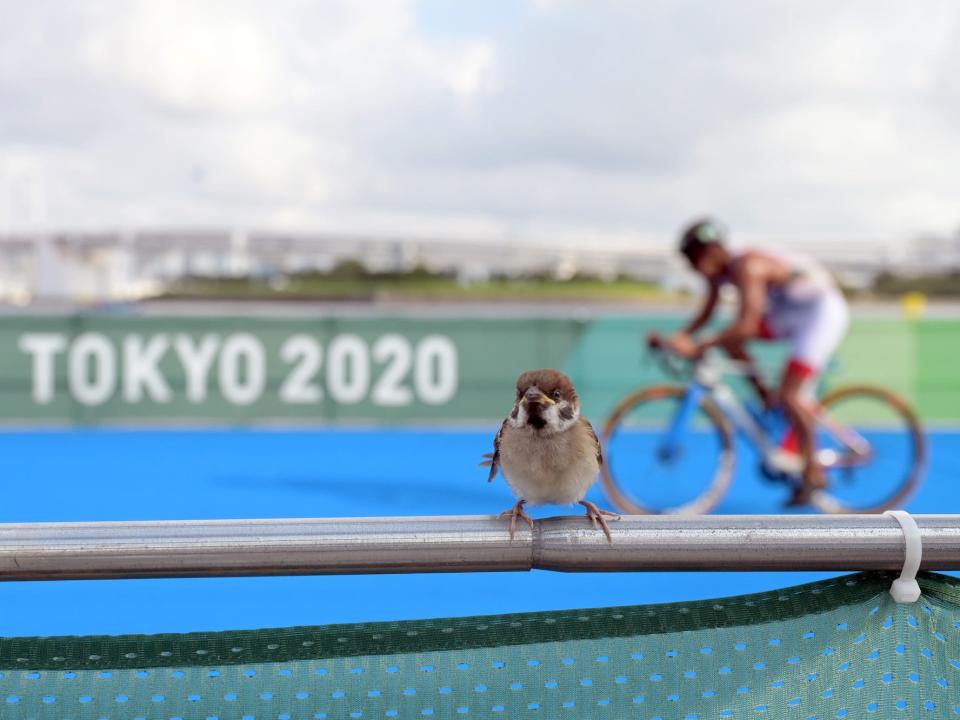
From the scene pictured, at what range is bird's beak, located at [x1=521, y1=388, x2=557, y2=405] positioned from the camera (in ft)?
5.73

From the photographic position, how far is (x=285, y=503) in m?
6.98

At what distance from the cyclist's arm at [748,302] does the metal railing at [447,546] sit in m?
4.49

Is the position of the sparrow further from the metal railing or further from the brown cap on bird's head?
the metal railing

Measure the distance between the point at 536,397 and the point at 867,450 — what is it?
5169mm

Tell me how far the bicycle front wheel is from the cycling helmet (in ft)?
2.82

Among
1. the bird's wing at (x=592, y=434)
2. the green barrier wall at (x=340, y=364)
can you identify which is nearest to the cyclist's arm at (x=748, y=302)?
the bird's wing at (x=592, y=434)

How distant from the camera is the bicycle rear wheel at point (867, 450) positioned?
20.7 ft

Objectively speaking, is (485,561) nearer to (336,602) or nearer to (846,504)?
(336,602)

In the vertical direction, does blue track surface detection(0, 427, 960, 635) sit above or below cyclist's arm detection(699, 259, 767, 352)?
below

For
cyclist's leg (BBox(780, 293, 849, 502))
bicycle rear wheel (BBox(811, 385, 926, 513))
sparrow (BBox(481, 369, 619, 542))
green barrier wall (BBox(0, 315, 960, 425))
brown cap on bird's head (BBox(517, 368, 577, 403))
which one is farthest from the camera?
green barrier wall (BBox(0, 315, 960, 425))

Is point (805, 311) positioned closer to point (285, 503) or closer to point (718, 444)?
point (718, 444)

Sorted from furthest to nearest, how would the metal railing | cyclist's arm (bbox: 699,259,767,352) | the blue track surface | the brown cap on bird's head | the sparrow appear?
cyclist's arm (bbox: 699,259,767,352) → the blue track surface → the sparrow → the brown cap on bird's head → the metal railing

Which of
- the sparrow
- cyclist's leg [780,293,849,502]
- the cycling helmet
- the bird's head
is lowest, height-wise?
cyclist's leg [780,293,849,502]

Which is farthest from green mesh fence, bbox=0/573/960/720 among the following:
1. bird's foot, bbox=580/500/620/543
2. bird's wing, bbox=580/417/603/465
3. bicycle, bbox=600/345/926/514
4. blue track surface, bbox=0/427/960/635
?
bicycle, bbox=600/345/926/514
